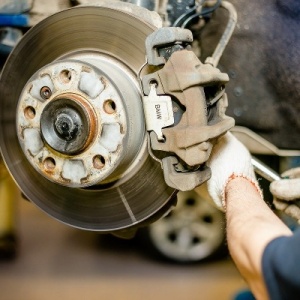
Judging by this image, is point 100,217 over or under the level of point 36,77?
under

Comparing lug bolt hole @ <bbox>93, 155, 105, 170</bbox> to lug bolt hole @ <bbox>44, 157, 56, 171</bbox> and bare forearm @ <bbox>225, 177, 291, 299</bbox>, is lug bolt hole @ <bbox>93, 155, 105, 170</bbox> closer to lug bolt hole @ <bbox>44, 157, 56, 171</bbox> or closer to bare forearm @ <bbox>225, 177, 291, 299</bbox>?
lug bolt hole @ <bbox>44, 157, 56, 171</bbox>

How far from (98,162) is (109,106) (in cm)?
8

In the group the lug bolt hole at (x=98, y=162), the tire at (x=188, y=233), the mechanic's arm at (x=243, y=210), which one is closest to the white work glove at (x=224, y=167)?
the mechanic's arm at (x=243, y=210)

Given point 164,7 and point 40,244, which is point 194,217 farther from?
point 164,7

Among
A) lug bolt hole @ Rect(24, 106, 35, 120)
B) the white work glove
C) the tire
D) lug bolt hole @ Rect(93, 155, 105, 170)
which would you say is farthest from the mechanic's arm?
the tire

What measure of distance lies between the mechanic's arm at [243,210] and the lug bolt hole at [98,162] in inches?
6.8

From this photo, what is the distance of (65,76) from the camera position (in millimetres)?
796

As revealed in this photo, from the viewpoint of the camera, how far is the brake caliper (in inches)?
28.9

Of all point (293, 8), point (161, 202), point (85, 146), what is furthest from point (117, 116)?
point (293, 8)

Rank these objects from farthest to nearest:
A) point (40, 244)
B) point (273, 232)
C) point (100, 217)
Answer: point (40, 244)
point (100, 217)
point (273, 232)

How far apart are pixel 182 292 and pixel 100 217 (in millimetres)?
842

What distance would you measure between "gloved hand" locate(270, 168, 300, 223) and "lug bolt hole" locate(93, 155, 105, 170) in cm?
28

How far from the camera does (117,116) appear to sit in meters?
0.78

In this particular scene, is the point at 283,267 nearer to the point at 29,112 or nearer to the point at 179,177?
the point at 179,177
